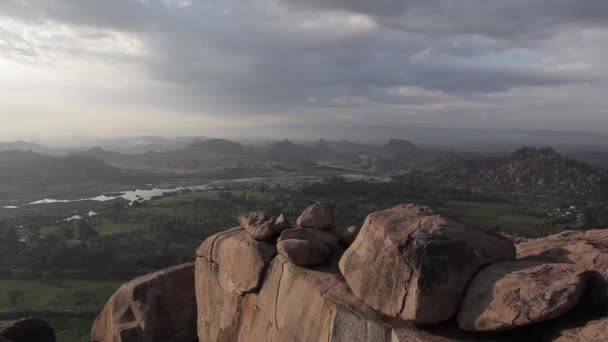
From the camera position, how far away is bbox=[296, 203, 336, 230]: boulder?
1174 cm

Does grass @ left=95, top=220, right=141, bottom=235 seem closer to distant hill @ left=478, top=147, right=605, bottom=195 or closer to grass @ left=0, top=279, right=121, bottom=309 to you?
grass @ left=0, top=279, right=121, bottom=309

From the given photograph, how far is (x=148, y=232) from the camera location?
68375 millimetres

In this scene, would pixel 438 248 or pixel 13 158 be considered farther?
pixel 13 158

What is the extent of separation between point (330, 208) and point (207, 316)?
5.44 metres

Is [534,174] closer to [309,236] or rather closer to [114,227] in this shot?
[114,227]

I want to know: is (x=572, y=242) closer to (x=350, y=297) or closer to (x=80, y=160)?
(x=350, y=297)

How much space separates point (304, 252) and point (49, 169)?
149912 millimetres

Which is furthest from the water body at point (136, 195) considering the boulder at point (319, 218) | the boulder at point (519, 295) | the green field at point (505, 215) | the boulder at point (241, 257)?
the boulder at point (519, 295)

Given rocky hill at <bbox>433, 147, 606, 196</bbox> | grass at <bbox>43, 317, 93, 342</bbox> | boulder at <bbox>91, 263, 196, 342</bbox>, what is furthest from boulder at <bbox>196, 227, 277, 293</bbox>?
rocky hill at <bbox>433, 147, 606, 196</bbox>

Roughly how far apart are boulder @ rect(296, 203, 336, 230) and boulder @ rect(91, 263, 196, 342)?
624 cm

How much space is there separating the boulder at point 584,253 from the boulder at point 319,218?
491 centimetres

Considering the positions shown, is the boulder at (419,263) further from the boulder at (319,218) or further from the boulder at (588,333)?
the boulder at (319,218)

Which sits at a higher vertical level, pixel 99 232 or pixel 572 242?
pixel 572 242

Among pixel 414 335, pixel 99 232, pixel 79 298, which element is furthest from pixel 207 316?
pixel 99 232
